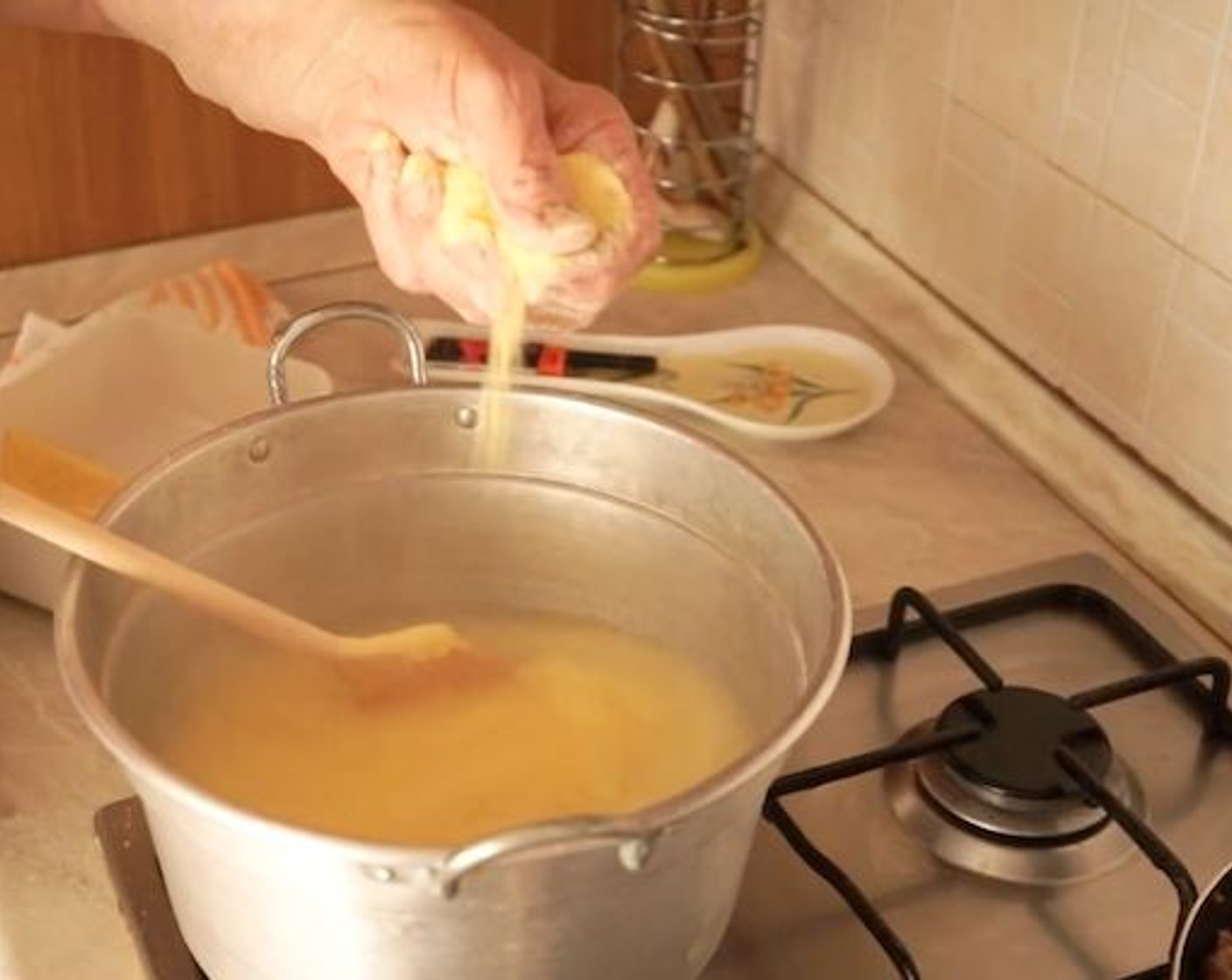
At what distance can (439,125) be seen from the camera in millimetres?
603

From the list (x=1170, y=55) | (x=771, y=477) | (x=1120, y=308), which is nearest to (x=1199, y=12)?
(x=1170, y=55)

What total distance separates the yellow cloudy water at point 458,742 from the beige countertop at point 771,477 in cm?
8

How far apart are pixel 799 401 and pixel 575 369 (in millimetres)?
112

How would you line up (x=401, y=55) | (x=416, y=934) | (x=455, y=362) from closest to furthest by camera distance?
(x=416, y=934)
(x=401, y=55)
(x=455, y=362)

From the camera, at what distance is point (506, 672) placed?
2.16ft

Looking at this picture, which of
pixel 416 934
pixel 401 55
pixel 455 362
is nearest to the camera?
pixel 416 934

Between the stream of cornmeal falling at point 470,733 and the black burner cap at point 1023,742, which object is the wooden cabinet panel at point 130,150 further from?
the black burner cap at point 1023,742

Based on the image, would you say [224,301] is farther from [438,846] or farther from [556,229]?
[438,846]

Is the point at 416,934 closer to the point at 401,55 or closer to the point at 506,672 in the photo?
the point at 506,672

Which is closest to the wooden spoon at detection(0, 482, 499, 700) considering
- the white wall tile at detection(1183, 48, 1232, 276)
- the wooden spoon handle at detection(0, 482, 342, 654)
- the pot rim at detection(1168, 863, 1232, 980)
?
the wooden spoon handle at detection(0, 482, 342, 654)

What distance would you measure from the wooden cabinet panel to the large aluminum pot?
368 millimetres

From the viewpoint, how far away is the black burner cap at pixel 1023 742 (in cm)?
66

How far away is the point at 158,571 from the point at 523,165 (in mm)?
167

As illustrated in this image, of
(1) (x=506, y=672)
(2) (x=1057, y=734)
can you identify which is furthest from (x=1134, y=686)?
(1) (x=506, y=672)
